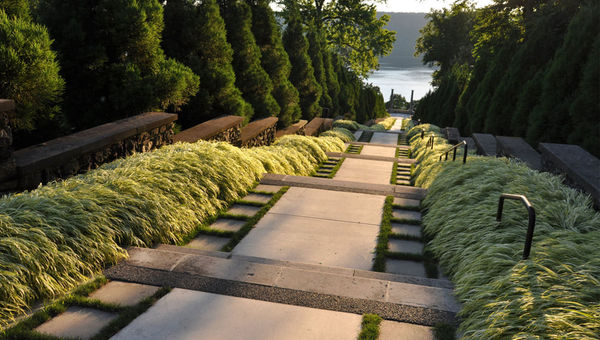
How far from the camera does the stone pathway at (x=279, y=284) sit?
110 inches

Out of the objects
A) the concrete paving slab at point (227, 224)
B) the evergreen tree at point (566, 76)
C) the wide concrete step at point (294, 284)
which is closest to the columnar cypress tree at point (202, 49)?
the concrete paving slab at point (227, 224)

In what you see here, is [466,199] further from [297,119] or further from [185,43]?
[297,119]

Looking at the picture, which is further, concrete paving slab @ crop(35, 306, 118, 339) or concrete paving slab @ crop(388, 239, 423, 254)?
concrete paving slab @ crop(388, 239, 423, 254)

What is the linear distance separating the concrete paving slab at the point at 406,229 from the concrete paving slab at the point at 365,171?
3518 millimetres

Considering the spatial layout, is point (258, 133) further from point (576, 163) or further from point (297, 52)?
point (297, 52)

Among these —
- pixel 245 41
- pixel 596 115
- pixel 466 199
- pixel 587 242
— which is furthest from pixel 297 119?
pixel 587 242

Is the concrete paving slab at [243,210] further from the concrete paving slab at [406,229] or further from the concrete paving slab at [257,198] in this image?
the concrete paving slab at [406,229]

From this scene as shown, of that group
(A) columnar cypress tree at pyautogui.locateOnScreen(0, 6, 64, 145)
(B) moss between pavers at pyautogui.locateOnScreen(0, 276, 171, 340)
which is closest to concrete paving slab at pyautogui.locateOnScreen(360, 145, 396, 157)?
(A) columnar cypress tree at pyautogui.locateOnScreen(0, 6, 64, 145)

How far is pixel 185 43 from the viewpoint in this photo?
365 inches

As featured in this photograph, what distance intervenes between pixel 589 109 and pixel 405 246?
507 cm

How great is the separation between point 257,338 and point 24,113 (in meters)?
4.18

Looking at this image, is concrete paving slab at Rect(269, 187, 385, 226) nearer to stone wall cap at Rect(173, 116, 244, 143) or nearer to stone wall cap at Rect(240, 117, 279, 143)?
stone wall cap at Rect(173, 116, 244, 143)

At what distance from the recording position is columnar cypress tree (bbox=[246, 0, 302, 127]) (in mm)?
12781

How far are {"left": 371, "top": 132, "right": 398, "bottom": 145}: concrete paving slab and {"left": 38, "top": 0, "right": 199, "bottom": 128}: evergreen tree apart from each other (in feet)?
43.7
